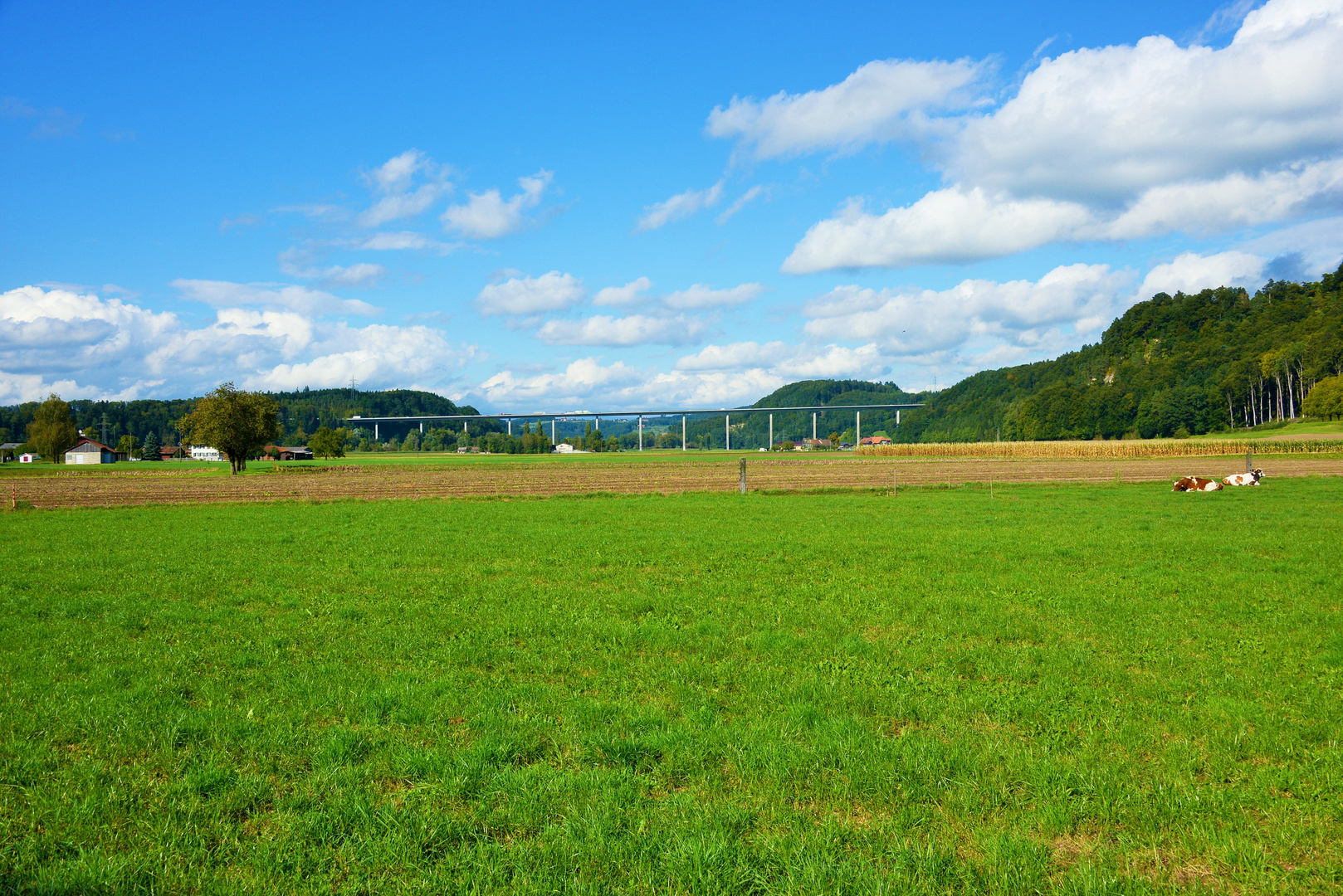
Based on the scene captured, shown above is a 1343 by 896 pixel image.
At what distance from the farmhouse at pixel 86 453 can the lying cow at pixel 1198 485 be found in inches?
6465

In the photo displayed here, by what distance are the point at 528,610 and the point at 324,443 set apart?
463 ft

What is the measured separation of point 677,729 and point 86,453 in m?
172

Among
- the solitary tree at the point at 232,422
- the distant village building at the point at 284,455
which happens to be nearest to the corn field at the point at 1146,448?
the solitary tree at the point at 232,422

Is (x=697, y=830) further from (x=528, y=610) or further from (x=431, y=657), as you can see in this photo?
(x=528, y=610)

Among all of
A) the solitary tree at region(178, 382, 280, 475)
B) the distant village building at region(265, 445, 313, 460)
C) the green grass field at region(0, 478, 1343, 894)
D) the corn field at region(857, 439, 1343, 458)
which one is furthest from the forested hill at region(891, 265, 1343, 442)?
the distant village building at region(265, 445, 313, 460)

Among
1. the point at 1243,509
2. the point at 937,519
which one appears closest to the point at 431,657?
the point at 937,519

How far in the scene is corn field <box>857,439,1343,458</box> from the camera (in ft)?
275

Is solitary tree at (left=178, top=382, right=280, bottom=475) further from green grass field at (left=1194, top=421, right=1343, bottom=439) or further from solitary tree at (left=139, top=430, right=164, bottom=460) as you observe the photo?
green grass field at (left=1194, top=421, right=1343, bottom=439)

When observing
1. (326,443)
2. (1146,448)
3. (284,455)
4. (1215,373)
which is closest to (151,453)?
(284,455)

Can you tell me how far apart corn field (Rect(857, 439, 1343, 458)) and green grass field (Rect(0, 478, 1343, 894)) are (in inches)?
2715

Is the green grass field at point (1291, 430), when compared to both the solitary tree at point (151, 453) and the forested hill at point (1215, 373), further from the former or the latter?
the solitary tree at point (151, 453)

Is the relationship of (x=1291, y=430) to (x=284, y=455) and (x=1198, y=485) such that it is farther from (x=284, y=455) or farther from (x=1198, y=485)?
(x=284, y=455)

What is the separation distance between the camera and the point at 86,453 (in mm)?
139250

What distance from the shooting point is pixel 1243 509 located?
2520 cm
